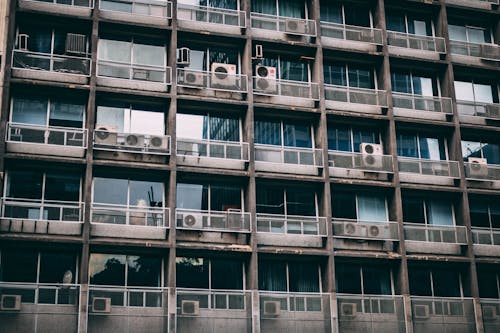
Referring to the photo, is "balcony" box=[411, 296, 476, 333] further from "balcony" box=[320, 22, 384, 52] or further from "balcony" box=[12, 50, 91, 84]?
"balcony" box=[12, 50, 91, 84]

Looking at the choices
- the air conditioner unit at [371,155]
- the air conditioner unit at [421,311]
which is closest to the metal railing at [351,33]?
the air conditioner unit at [371,155]

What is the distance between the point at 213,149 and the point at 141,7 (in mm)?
7553

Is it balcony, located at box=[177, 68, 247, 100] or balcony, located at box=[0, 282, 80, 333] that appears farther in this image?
balcony, located at box=[177, 68, 247, 100]

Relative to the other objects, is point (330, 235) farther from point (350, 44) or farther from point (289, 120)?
point (350, 44)

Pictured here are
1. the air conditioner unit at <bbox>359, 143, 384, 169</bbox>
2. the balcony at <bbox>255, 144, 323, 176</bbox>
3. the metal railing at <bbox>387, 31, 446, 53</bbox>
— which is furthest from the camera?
the metal railing at <bbox>387, 31, 446, 53</bbox>

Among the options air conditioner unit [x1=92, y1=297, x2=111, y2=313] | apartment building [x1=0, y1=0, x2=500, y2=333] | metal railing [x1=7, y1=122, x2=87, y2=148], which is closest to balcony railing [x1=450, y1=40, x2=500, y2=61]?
apartment building [x1=0, y1=0, x2=500, y2=333]

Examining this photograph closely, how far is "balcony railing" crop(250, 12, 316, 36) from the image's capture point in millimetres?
37625

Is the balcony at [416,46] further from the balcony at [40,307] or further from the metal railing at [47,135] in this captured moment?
the balcony at [40,307]

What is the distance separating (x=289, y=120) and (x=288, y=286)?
8.01 meters

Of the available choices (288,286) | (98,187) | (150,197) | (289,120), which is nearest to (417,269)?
(288,286)

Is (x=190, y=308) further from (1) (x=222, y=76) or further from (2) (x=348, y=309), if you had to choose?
(1) (x=222, y=76)

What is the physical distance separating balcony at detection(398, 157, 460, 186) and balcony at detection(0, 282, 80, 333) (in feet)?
54.2

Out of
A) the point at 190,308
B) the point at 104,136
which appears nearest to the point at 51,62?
the point at 104,136

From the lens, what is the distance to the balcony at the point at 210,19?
36.3 m
